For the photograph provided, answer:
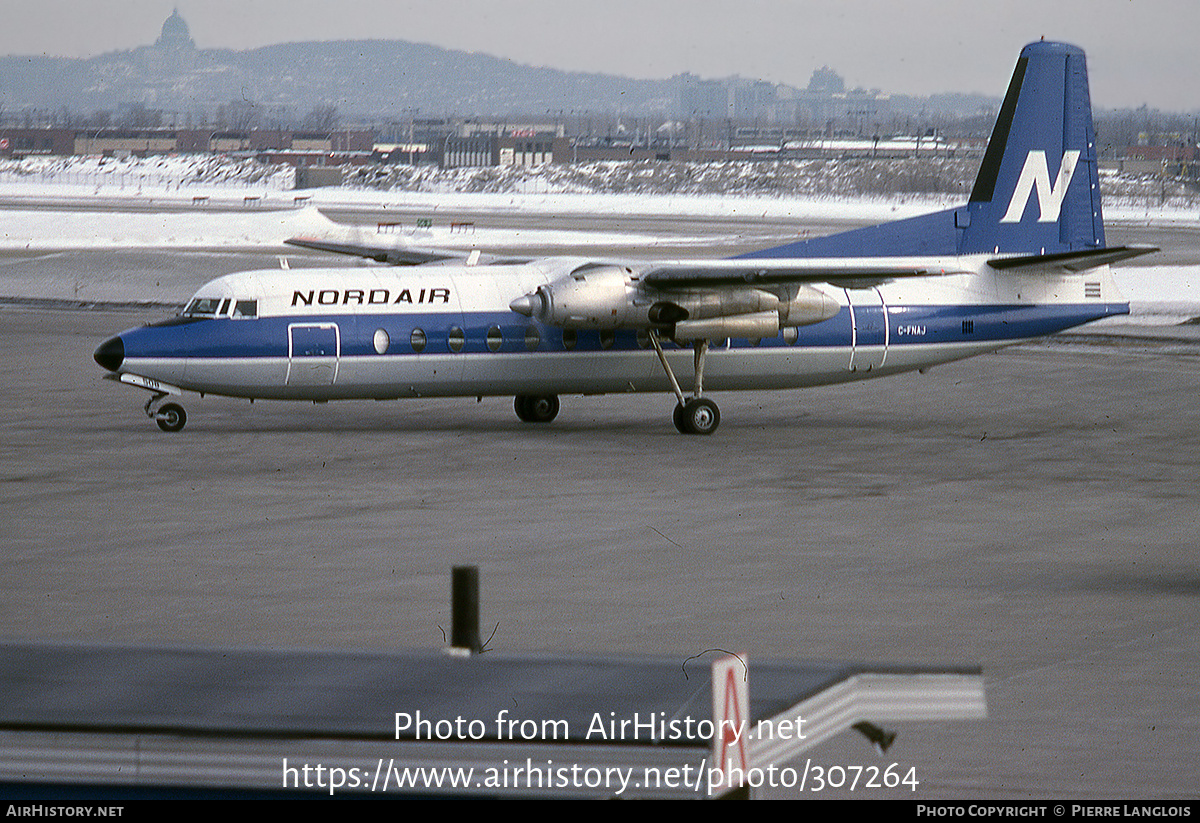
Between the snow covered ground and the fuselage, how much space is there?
71.6 feet

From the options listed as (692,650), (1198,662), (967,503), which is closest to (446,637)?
(692,650)

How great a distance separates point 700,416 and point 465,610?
63.4 feet

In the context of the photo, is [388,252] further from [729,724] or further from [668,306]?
[729,724]

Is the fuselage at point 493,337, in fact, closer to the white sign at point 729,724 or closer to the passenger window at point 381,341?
the passenger window at point 381,341

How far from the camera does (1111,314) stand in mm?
28031

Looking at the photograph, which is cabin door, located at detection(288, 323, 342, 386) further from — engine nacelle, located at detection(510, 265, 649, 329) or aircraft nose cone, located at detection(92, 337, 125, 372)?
engine nacelle, located at detection(510, 265, 649, 329)

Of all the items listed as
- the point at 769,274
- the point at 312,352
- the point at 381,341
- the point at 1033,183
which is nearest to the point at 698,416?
the point at 769,274

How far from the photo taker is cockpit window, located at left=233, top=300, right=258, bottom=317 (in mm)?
24781

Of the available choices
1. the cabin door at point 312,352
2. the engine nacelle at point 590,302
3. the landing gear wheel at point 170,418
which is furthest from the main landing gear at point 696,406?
the landing gear wheel at point 170,418

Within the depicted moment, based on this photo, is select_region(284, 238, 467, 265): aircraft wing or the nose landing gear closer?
the nose landing gear

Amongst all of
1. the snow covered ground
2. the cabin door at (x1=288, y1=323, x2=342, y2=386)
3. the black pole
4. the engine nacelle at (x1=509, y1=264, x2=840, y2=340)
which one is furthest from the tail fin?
the black pole

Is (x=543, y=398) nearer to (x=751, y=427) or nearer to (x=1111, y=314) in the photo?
(x=751, y=427)

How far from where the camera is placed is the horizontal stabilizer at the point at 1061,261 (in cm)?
2659
